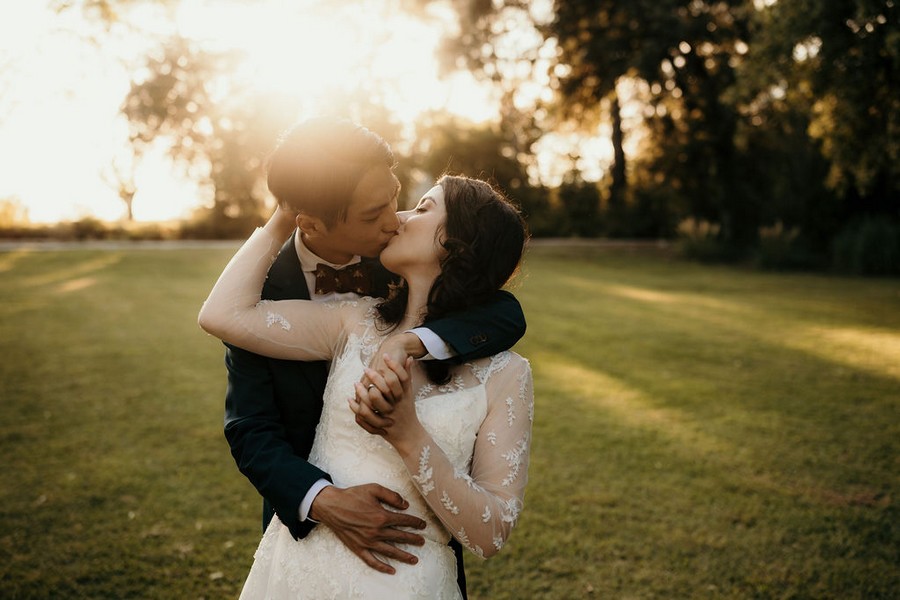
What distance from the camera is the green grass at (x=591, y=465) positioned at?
12.9 feet

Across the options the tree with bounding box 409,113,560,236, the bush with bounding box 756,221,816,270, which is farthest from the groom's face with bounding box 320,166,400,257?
the tree with bounding box 409,113,560,236

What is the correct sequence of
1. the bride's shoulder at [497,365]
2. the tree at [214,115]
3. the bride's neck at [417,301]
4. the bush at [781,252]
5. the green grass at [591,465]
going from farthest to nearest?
the tree at [214,115], the bush at [781,252], the green grass at [591,465], the bride's neck at [417,301], the bride's shoulder at [497,365]

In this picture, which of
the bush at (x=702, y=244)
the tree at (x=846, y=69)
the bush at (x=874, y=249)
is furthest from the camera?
the bush at (x=702, y=244)

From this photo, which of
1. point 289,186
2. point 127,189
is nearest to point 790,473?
point 289,186

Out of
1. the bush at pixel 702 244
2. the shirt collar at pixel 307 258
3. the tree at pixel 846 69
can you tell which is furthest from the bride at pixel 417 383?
the bush at pixel 702 244

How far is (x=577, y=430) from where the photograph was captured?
626 centimetres

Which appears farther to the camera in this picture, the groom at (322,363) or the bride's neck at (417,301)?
the bride's neck at (417,301)

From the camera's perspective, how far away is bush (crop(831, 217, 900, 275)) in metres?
19.4

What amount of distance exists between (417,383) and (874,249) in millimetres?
21554

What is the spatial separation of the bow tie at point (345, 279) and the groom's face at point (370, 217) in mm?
174

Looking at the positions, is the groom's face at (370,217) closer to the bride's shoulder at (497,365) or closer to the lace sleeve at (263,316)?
the lace sleeve at (263,316)

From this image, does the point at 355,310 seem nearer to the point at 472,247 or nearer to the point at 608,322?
the point at 472,247

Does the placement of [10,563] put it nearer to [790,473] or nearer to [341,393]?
[341,393]

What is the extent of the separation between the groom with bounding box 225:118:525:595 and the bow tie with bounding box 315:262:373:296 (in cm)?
5
